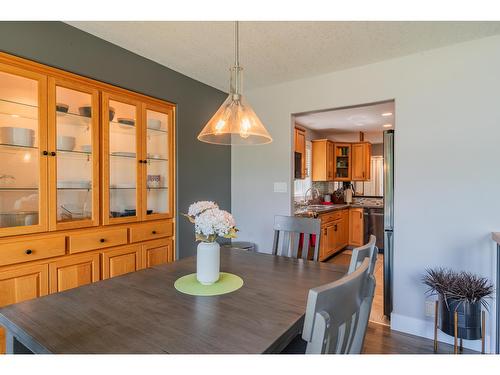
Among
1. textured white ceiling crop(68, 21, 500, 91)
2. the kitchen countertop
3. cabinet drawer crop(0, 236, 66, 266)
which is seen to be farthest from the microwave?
cabinet drawer crop(0, 236, 66, 266)

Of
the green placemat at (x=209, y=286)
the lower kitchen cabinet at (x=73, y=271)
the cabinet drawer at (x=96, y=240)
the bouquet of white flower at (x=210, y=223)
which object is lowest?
the lower kitchen cabinet at (x=73, y=271)

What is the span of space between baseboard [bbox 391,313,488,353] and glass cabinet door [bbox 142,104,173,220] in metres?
2.33

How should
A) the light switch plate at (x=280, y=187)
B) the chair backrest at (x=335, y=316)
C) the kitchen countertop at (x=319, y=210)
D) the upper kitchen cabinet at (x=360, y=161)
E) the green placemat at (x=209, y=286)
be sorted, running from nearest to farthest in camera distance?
1. the chair backrest at (x=335, y=316)
2. the green placemat at (x=209, y=286)
3. the light switch plate at (x=280, y=187)
4. the kitchen countertop at (x=319, y=210)
5. the upper kitchen cabinet at (x=360, y=161)

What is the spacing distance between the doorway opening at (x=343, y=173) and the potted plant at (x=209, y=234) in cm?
273

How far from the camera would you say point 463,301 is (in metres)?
1.92

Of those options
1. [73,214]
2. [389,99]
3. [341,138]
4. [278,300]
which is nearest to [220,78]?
[389,99]

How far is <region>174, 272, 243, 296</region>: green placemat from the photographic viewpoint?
1309 millimetres

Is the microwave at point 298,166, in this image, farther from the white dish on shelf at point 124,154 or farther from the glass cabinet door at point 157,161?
the white dish on shelf at point 124,154

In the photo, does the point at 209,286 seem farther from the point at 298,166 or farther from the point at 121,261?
the point at 298,166

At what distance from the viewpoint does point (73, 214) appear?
216 cm

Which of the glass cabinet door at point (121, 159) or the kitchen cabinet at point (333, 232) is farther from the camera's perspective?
the kitchen cabinet at point (333, 232)

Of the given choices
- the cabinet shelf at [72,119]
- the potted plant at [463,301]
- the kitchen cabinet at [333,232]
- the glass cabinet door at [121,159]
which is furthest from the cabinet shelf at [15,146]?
the kitchen cabinet at [333,232]

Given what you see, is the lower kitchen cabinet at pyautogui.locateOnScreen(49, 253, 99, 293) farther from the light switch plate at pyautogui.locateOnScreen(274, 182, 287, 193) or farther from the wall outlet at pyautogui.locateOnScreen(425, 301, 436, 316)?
the wall outlet at pyautogui.locateOnScreen(425, 301, 436, 316)

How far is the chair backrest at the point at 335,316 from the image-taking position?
0.64 metres
